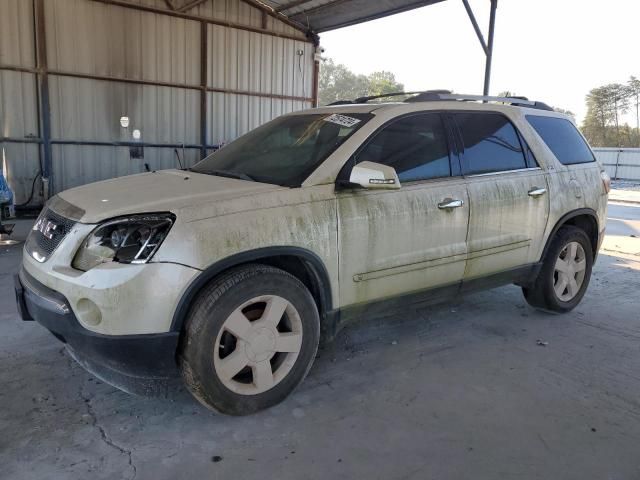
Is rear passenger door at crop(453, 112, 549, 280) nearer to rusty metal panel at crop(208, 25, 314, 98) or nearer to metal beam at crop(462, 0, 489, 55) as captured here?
metal beam at crop(462, 0, 489, 55)

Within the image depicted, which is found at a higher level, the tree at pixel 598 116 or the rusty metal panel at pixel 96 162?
the tree at pixel 598 116

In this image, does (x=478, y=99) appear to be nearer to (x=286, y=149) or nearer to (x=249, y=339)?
(x=286, y=149)

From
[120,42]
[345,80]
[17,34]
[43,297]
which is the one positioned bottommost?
[43,297]

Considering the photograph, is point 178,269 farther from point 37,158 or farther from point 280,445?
point 37,158

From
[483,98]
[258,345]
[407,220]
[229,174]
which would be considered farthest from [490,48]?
[258,345]

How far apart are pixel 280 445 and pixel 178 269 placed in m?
1.03

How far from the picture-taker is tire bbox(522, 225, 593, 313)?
15.0ft

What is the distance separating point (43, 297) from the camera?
8.89 ft

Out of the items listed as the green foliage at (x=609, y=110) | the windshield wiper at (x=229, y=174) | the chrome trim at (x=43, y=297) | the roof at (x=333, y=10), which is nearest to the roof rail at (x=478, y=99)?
the windshield wiper at (x=229, y=174)

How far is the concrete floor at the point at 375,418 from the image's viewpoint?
98.6 inches

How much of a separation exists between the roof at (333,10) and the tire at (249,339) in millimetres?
8593

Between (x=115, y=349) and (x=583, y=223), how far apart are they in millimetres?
4249

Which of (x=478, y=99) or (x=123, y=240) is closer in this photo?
(x=123, y=240)

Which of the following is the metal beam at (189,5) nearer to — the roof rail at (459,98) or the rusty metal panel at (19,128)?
the rusty metal panel at (19,128)
